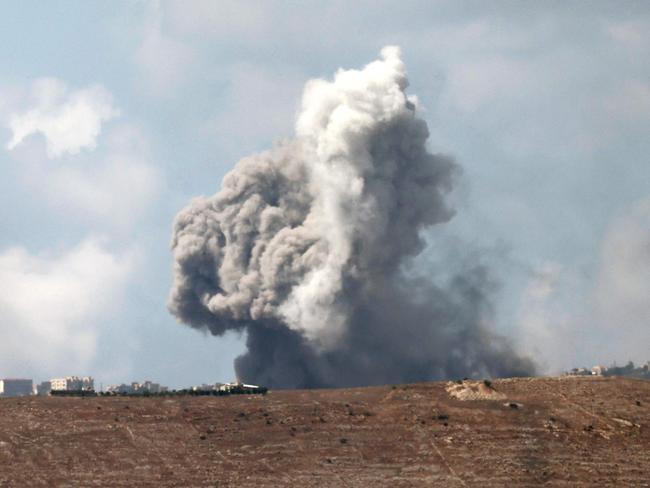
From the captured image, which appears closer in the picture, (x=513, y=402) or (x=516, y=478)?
(x=516, y=478)

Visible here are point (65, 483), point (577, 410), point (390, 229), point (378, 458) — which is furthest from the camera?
point (390, 229)

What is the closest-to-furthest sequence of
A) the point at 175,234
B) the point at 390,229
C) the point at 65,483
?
the point at 65,483 < the point at 390,229 < the point at 175,234

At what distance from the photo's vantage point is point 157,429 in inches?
4309

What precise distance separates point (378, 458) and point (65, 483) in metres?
26.9

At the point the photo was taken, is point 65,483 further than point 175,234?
No

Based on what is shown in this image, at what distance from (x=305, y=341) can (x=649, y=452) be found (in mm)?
61942

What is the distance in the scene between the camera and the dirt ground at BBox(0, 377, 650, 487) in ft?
321

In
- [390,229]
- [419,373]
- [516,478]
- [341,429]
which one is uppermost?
[390,229]

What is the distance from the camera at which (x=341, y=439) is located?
107062 mm

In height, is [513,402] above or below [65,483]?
above

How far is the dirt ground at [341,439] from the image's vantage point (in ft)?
321

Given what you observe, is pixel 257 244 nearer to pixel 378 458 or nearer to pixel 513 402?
pixel 513 402

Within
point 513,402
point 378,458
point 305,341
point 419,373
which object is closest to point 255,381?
point 305,341

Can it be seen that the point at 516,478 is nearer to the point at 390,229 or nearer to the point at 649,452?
the point at 649,452
